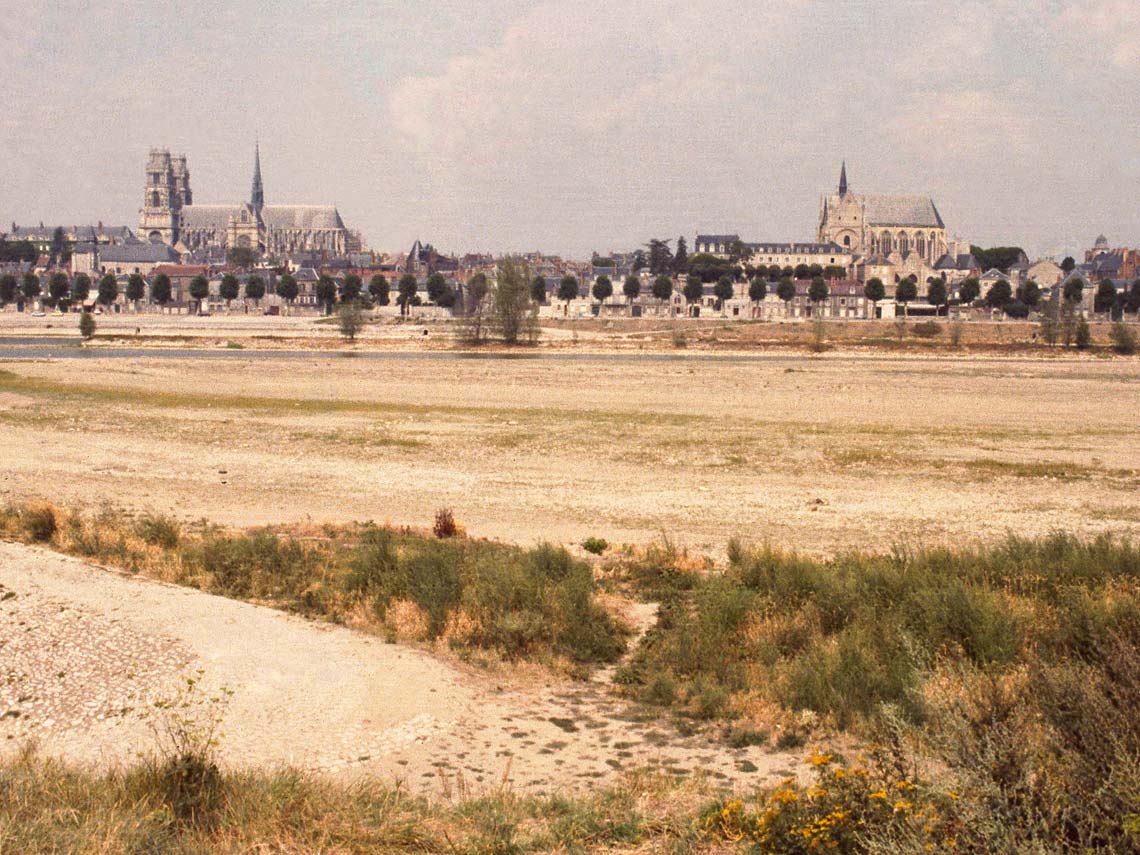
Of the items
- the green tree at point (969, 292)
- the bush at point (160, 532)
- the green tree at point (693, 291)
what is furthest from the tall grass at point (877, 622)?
the green tree at point (969, 292)

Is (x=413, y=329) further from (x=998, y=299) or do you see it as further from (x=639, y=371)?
(x=998, y=299)

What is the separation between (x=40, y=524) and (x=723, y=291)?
14684 centimetres

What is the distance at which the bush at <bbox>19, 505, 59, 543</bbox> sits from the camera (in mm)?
17016

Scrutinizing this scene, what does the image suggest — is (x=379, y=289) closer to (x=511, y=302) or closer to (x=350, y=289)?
(x=350, y=289)

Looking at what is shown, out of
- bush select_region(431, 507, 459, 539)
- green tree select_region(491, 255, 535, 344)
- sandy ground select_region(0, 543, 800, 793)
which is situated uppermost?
green tree select_region(491, 255, 535, 344)

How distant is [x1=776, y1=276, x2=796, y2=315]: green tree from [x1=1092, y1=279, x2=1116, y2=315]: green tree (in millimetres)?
42941

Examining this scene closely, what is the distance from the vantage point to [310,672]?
1125 centimetres

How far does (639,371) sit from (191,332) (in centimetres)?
6013

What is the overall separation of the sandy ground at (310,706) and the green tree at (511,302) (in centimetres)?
7780

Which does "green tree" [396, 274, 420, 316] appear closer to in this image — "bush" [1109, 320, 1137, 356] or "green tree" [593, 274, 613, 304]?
"green tree" [593, 274, 613, 304]

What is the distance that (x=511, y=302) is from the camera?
90250 mm

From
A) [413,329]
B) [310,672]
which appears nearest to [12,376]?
[310,672]

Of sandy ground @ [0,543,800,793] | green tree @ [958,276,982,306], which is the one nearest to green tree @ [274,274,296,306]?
green tree @ [958,276,982,306]

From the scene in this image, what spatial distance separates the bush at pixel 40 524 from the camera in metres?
17.0
